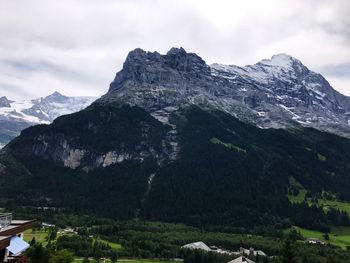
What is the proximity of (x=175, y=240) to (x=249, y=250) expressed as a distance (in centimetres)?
3156

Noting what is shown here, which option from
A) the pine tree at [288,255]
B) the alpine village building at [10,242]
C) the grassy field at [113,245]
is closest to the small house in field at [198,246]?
the grassy field at [113,245]

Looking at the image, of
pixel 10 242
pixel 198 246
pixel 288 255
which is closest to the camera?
pixel 10 242

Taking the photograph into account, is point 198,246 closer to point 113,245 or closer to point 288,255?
point 113,245

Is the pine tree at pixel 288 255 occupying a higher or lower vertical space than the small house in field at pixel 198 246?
higher

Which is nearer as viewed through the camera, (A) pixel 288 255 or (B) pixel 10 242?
(B) pixel 10 242

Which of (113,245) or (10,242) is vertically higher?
(10,242)

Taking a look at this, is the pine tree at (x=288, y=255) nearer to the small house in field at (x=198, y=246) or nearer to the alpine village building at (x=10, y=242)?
the alpine village building at (x=10, y=242)

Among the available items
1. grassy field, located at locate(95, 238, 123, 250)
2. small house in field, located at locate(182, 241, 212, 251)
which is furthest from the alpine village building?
small house in field, located at locate(182, 241, 212, 251)

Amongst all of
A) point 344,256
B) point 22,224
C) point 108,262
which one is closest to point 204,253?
point 108,262

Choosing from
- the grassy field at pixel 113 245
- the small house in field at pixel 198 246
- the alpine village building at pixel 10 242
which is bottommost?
the grassy field at pixel 113 245

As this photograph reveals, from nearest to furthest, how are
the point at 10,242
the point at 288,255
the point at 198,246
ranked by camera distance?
the point at 10,242 → the point at 288,255 → the point at 198,246

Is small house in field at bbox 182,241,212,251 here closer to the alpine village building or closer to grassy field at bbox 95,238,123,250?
grassy field at bbox 95,238,123,250

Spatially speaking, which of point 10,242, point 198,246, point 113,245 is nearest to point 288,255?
point 10,242

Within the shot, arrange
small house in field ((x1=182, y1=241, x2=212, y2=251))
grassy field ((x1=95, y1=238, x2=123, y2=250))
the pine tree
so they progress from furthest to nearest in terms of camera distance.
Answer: small house in field ((x1=182, y1=241, x2=212, y2=251)) → grassy field ((x1=95, y1=238, x2=123, y2=250)) → the pine tree
